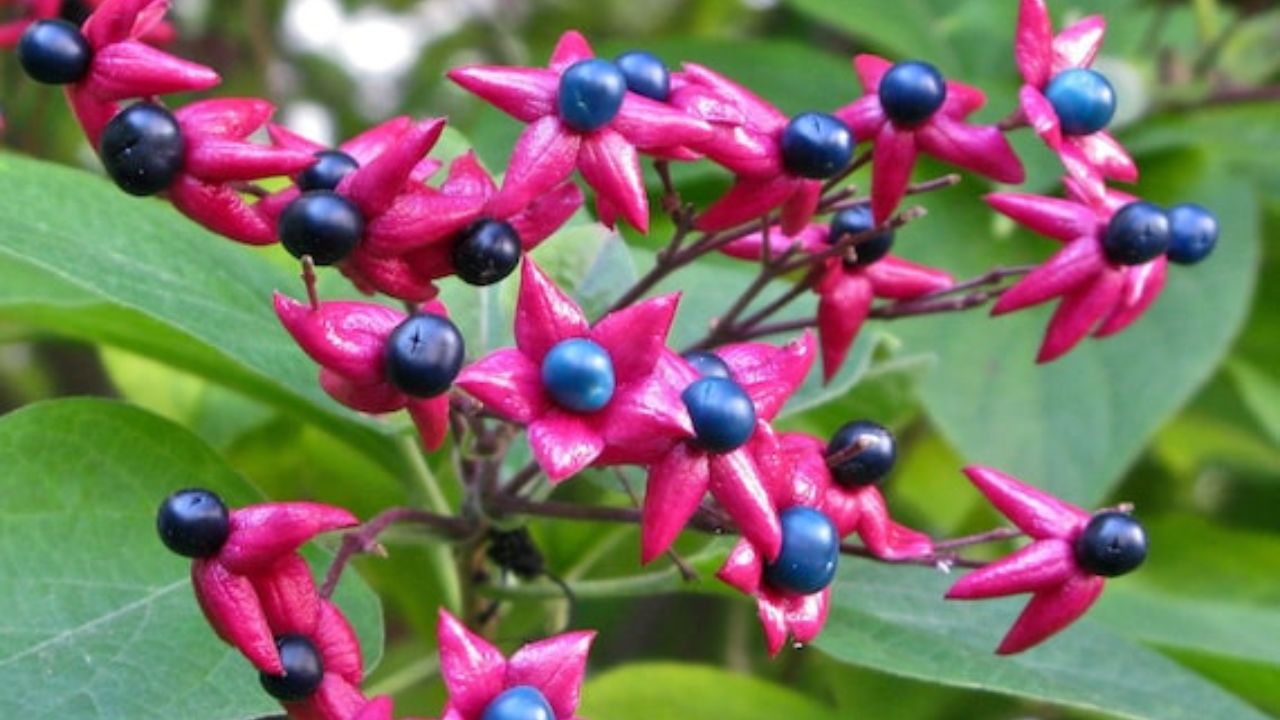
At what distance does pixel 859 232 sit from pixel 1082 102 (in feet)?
0.49

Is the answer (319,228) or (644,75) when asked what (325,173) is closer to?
(319,228)

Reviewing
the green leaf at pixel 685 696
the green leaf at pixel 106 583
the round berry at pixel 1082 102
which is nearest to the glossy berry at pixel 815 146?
the round berry at pixel 1082 102

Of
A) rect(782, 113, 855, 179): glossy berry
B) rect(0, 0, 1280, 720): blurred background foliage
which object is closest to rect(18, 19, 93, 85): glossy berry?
rect(0, 0, 1280, 720): blurred background foliage

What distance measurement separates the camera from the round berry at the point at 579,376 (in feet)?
2.63

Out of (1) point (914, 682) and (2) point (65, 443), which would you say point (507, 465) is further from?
(1) point (914, 682)

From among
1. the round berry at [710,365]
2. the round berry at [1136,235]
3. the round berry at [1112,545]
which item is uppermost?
the round berry at [710,365]

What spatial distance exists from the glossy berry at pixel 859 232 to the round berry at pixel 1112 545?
9.1 inches

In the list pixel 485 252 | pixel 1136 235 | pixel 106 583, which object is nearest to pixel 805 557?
pixel 485 252

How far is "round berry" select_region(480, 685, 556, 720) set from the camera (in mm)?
745

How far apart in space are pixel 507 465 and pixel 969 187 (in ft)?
2.59

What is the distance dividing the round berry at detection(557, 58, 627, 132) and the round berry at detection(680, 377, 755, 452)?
16cm

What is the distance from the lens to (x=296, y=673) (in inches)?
32.0

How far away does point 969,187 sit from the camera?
1910mm

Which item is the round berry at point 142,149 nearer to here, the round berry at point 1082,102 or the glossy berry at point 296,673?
the glossy berry at point 296,673
